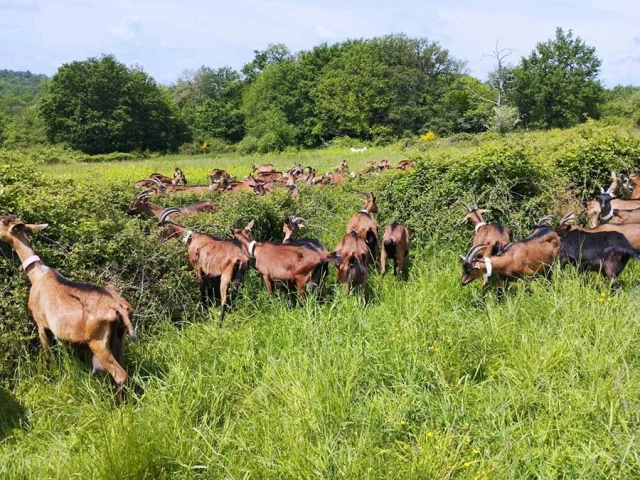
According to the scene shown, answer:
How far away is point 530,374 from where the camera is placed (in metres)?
3.69

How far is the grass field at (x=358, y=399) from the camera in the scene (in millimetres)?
2941

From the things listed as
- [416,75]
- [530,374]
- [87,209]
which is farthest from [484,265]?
[416,75]

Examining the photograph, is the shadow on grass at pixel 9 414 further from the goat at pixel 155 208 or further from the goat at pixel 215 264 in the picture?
the goat at pixel 155 208

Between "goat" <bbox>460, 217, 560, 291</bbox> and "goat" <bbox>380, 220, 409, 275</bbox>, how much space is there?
3.89ft

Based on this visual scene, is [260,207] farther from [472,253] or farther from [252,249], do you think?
[472,253]

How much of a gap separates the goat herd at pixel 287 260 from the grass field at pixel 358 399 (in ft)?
1.28

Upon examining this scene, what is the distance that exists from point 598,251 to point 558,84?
133 ft

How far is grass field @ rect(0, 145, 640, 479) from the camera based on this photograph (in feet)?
9.65

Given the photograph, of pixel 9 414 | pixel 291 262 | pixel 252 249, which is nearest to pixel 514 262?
pixel 291 262

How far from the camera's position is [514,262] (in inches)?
227

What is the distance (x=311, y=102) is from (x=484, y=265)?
4514 cm

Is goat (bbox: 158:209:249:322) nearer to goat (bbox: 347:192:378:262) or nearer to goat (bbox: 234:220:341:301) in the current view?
goat (bbox: 234:220:341:301)

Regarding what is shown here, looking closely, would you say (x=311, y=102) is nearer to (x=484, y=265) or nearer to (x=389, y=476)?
(x=484, y=265)

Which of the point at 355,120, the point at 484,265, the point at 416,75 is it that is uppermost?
the point at 416,75
